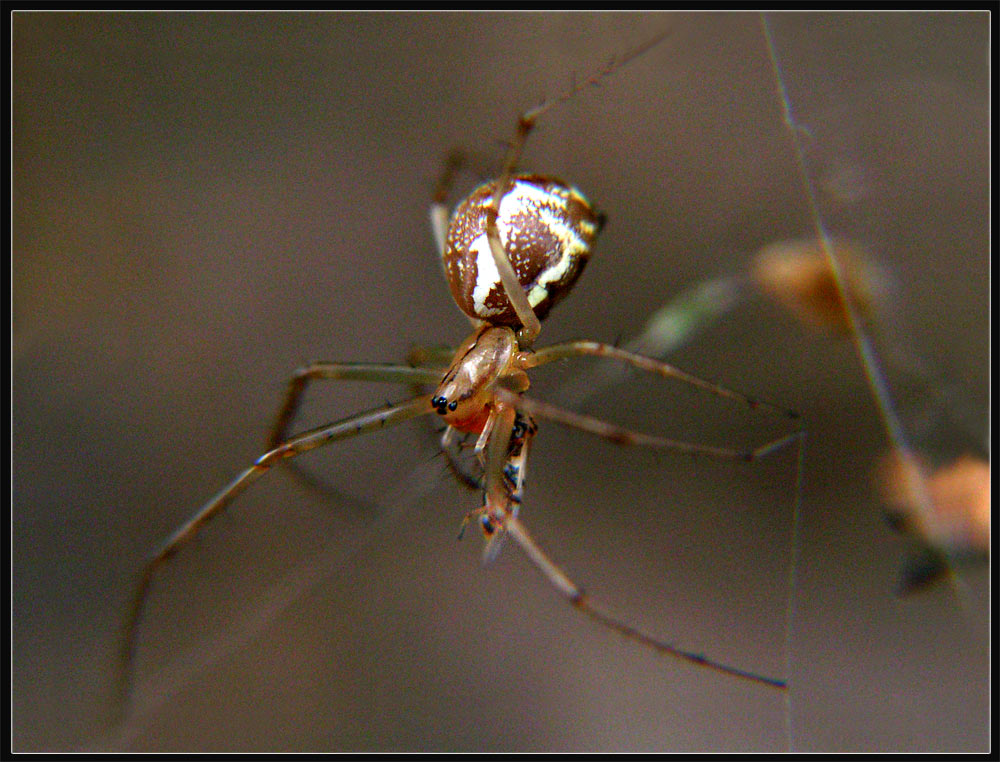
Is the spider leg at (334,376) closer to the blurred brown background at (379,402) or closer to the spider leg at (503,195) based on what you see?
the spider leg at (503,195)

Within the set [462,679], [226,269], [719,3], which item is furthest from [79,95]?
[462,679]

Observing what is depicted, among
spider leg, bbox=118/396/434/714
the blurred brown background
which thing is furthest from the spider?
the blurred brown background

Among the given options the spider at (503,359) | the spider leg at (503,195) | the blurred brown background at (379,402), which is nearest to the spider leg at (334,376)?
the spider at (503,359)

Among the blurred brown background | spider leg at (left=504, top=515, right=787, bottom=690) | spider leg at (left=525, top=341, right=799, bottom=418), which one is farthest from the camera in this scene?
the blurred brown background

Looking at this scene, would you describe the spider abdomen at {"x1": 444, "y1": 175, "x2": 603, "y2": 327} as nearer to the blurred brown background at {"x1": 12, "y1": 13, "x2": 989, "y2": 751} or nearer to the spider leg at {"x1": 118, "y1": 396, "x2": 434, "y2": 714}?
the spider leg at {"x1": 118, "y1": 396, "x2": 434, "y2": 714}

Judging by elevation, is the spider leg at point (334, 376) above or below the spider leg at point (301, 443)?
above

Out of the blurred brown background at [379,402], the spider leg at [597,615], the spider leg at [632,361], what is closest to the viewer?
the spider leg at [632,361]

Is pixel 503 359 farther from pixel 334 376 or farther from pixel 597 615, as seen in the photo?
pixel 597 615
